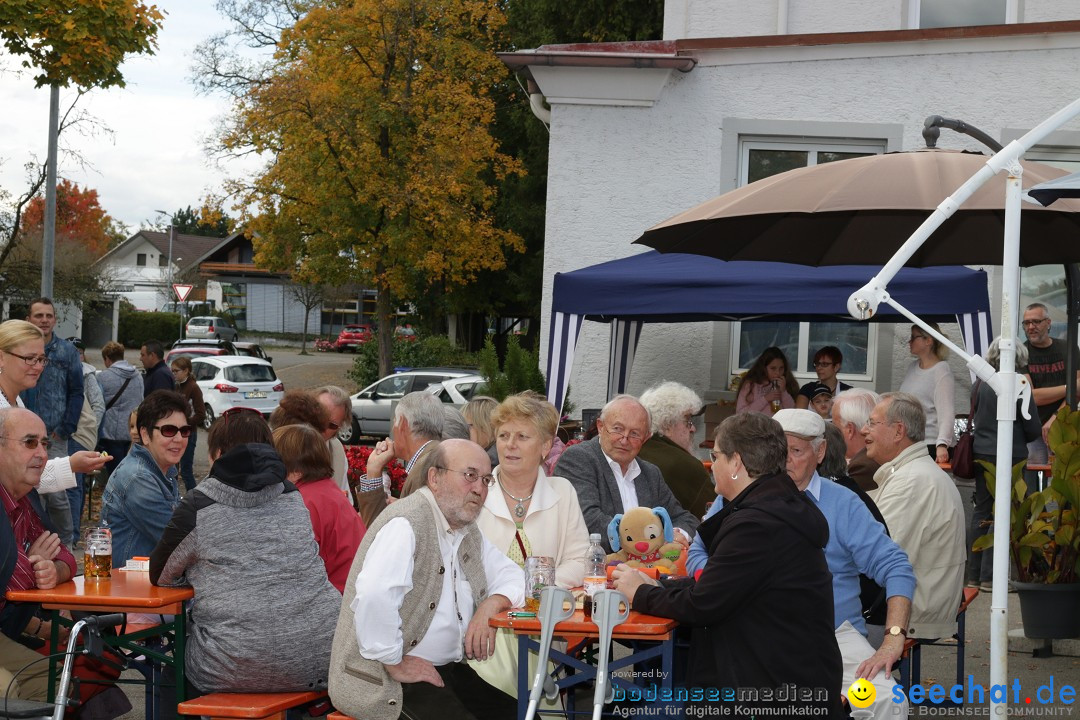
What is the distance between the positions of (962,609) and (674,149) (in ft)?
26.0

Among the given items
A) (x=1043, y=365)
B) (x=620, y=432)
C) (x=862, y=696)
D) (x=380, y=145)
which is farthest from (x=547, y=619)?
(x=380, y=145)

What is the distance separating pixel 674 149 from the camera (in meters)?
13.1

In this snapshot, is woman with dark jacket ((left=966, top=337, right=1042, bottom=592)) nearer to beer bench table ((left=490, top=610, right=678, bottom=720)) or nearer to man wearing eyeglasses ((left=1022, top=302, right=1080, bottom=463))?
A: man wearing eyeglasses ((left=1022, top=302, right=1080, bottom=463))

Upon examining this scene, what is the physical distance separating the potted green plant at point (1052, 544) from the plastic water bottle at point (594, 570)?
2.83 m

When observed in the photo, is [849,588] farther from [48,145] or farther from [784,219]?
[48,145]

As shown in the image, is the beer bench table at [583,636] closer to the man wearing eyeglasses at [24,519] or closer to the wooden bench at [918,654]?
the wooden bench at [918,654]

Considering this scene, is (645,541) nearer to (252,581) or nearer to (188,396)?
(252,581)

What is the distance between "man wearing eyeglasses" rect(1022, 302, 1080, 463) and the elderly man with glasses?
15.2 ft

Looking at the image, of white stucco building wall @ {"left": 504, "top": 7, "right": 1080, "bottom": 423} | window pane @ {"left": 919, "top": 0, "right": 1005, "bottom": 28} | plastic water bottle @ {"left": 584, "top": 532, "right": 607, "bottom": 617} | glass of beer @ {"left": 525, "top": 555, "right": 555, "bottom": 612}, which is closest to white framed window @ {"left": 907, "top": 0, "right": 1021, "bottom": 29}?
window pane @ {"left": 919, "top": 0, "right": 1005, "bottom": 28}

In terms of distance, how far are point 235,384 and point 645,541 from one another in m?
21.4

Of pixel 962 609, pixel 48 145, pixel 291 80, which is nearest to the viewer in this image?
pixel 962 609

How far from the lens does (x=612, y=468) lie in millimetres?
6375

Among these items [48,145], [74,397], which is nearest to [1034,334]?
[74,397]

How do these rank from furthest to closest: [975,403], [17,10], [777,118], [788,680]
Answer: [777,118] < [17,10] < [975,403] < [788,680]
